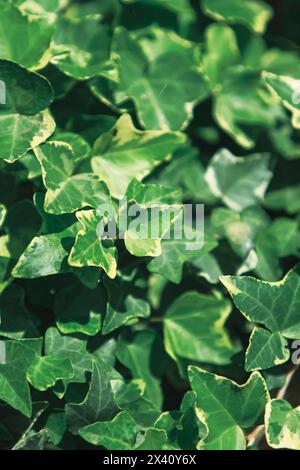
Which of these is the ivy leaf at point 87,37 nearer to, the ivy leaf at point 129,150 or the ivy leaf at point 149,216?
the ivy leaf at point 129,150

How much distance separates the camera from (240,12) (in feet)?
4.64

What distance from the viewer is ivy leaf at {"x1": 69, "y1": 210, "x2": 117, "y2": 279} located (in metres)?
0.97

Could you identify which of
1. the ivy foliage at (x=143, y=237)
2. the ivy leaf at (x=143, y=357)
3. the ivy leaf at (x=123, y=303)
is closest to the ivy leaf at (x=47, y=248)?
the ivy foliage at (x=143, y=237)

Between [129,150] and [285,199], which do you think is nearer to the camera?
[129,150]

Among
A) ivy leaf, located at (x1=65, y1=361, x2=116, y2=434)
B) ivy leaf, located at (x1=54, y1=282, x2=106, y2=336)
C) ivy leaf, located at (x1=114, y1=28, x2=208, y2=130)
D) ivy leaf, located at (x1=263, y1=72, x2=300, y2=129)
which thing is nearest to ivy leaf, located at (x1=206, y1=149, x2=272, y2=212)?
ivy leaf, located at (x1=114, y1=28, x2=208, y2=130)

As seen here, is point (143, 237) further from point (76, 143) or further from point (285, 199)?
point (285, 199)

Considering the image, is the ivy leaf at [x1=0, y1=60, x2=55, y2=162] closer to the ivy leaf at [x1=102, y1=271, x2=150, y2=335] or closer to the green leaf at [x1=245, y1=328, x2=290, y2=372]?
the ivy leaf at [x1=102, y1=271, x2=150, y2=335]

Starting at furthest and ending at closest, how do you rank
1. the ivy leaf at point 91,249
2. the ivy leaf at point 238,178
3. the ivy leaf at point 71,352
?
the ivy leaf at point 238,178 < the ivy leaf at point 71,352 < the ivy leaf at point 91,249

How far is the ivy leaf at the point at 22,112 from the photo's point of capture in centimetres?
101

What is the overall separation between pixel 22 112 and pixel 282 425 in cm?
60

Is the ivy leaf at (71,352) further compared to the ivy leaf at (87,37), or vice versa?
the ivy leaf at (87,37)

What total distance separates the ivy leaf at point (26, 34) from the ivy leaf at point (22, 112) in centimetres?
8

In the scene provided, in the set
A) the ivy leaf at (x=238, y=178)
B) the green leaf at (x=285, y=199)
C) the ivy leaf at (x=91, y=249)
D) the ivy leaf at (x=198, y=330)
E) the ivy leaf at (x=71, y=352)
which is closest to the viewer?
the ivy leaf at (x=91, y=249)

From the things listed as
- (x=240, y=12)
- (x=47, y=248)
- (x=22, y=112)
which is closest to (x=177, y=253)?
(x=47, y=248)
